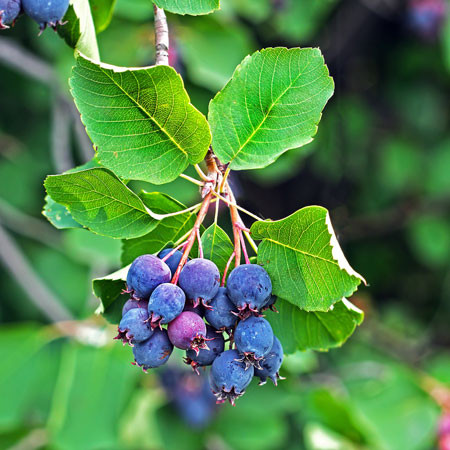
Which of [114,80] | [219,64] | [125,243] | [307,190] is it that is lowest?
[307,190]

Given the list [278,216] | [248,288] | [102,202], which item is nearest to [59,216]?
[102,202]

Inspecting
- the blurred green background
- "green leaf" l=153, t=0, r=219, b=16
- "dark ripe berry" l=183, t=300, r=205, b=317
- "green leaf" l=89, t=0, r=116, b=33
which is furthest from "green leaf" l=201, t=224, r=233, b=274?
the blurred green background

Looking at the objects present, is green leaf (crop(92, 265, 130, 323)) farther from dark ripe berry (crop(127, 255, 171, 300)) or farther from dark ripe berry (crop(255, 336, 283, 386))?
dark ripe berry (crop(255, 336, 283, 386))

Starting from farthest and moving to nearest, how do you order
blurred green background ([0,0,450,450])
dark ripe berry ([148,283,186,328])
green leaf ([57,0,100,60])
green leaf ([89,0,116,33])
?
1. blurred green background ([0,0,450,450])
2. green leaf ([89,0,116,33])
3. green leaf ([57,0,100,60])
4. dark ripe berry ([148,283,186,328])

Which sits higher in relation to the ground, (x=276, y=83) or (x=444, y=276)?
(x=276, y=83)

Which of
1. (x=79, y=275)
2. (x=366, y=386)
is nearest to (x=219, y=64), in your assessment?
(x=79, y=275)

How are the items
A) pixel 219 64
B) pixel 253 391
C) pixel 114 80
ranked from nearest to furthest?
1. pixel 114 80
2. pixel 219 64
3. pixel 253 391

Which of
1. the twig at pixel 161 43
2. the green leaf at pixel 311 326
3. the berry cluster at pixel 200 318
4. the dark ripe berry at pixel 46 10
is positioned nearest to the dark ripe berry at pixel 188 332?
the berry cluster at pixel 200 318

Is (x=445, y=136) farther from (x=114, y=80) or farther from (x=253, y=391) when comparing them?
(x=114, y=80)

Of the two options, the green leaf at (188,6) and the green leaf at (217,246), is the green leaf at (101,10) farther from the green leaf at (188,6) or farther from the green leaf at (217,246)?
the green leaf at (217,246)
